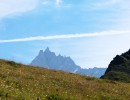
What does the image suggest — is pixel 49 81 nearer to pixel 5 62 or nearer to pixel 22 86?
pixel 22 86

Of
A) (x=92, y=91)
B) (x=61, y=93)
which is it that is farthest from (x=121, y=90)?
(x=61, y=93)

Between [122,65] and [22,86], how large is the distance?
7010 inches

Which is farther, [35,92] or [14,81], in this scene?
[14,81]

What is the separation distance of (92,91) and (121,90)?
4.73 m

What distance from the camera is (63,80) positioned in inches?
1226

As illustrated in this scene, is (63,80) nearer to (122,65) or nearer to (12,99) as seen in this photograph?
(12,99)

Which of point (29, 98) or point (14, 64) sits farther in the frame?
point (14, 64)

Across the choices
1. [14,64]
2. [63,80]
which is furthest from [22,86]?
[14,64]

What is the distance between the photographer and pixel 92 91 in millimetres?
27719

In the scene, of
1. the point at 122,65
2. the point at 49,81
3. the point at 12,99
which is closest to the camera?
the point at 12,99

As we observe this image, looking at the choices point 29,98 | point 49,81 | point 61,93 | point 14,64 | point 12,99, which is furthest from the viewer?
point 14,64

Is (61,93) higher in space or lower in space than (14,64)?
lower

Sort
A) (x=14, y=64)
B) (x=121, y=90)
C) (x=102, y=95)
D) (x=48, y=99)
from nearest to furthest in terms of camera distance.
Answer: (x=48, y=99)
(x=102, y=95)
(x=121, y=90)
(x=14, y=64)

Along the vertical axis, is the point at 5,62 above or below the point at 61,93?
above
